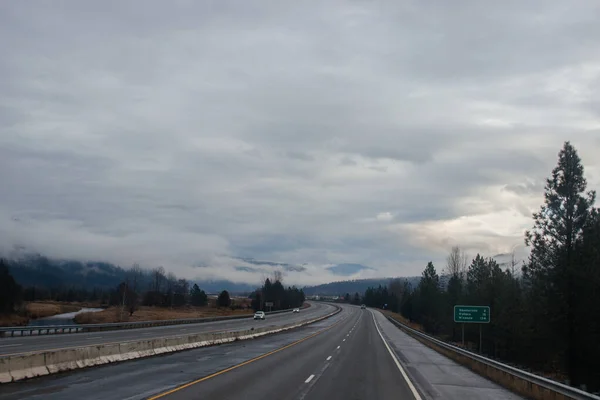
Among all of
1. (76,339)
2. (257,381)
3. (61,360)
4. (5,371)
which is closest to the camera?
(5,371)

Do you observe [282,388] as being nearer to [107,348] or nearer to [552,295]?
[107,348]

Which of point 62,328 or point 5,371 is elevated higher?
point 5,371

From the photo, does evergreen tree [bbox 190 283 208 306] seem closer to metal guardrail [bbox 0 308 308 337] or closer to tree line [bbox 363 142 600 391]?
metal guardrail [bbox 0 308 308 337]

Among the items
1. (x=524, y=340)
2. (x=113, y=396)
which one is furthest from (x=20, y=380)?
(x=524, y=340)

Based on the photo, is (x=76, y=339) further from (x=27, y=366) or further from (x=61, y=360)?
(x=27, y=366)

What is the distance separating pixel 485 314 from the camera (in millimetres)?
35406

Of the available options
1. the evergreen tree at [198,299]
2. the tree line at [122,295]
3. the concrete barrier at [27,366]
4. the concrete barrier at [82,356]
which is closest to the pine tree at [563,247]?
the concrete barrier at [82,356]

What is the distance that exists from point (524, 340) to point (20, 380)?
4589 cm

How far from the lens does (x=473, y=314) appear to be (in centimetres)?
3562

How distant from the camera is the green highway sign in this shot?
1390 inches

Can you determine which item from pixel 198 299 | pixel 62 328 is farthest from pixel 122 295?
pixel 62 328

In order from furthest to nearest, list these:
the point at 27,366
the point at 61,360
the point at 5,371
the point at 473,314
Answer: the point at 473,314 < the point at 61,360 < the point at 27,366 < the point at 5,371

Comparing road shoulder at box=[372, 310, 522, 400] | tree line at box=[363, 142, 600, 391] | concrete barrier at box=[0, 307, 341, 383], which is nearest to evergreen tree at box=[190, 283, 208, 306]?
tree line at box=[363, 142, 600, 391]

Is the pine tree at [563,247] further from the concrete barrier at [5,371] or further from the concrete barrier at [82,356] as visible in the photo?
the concrete barrier at [5,371]
